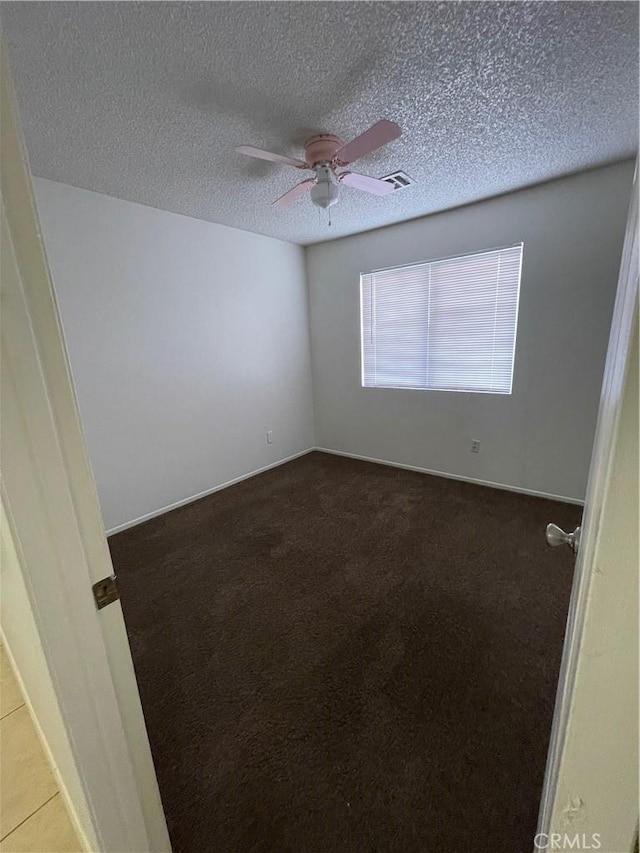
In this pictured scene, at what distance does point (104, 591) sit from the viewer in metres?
0.68

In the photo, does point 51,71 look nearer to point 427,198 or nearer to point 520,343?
point 427,198

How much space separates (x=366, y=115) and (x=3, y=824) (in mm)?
3035

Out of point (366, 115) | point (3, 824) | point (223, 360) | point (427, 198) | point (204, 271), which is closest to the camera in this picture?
point (3, 824)

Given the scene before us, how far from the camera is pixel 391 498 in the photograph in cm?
315

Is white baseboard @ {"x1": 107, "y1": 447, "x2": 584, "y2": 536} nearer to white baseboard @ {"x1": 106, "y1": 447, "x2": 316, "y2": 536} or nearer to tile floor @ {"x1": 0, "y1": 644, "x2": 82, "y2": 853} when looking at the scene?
white baseboard @ {"x1": 106, "y1": 447, "x2": 316, "y2": 536}

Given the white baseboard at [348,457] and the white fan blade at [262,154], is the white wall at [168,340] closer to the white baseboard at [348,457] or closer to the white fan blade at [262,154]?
the white baseboard at [348,457]

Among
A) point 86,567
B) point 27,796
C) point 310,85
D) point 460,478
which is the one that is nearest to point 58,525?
point 86,567

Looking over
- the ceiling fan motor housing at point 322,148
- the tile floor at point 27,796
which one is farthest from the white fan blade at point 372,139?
the tile floor at point 27,796

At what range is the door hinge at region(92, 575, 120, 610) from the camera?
0.66 meters

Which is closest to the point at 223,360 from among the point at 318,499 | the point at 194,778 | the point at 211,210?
the point at 211,210

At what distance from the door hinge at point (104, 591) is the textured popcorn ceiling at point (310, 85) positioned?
5.56 ft

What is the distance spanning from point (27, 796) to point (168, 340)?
2.69m

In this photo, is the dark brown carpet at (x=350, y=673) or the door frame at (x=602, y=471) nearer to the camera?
the door frame at (x=602, y=471)

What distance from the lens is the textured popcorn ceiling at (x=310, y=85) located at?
3.90 ft
